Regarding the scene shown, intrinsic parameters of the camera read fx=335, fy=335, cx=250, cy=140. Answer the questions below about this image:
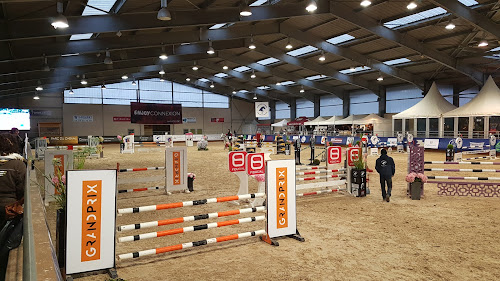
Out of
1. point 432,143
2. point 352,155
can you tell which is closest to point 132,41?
point 352,155

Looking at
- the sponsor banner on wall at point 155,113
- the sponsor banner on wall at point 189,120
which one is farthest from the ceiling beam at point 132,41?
the sponsor banner on wall at point 189,120

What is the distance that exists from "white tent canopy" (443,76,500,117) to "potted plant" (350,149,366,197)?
15.7m

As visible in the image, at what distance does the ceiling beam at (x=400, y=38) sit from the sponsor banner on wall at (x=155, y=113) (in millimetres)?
27833

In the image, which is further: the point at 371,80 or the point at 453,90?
the point at 371,80

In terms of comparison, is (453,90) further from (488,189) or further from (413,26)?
(488,189)

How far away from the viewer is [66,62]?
63.4 ft

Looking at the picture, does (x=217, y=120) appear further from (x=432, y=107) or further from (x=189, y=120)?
(x=432, y=107)

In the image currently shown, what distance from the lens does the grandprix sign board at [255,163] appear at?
7.07m

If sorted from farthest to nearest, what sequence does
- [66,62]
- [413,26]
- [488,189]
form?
1. [66,62]
2. [413,26]
3. [488,189]

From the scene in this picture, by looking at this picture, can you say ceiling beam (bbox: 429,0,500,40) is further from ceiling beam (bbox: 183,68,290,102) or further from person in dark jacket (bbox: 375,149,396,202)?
ceiling beam (bbox: 183,68,290,102)

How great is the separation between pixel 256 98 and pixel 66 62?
2740cm

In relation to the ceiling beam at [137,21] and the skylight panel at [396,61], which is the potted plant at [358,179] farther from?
the skylight panel at [396,61]

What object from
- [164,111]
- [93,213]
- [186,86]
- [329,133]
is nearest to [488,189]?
[93,213]

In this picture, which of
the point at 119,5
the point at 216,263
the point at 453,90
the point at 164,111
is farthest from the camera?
the point at 164,111
